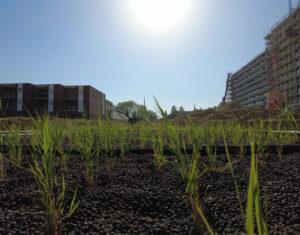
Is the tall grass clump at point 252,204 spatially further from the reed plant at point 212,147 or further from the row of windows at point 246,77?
the row of windows at point 246,77

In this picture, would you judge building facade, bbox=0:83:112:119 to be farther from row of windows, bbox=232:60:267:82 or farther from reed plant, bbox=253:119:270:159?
row of windows, bbox=232:60:267:82

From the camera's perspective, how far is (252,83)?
40.3 m

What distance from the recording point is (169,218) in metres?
0.70

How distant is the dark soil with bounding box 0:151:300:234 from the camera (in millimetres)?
637

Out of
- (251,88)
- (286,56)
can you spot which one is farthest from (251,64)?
(286,56)

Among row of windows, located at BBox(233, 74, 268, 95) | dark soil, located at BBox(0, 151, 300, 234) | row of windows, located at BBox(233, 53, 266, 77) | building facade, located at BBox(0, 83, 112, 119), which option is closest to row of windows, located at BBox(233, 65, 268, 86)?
row of windows, located at BBox(233, 74, 268, 95)

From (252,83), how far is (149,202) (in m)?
45.8

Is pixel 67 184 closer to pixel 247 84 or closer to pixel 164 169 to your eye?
pixel 164 169

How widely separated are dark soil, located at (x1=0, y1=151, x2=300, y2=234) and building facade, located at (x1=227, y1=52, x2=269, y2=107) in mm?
39013

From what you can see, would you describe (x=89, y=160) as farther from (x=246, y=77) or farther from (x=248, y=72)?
(x=246, y=77)

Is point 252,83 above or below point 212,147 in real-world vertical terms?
above

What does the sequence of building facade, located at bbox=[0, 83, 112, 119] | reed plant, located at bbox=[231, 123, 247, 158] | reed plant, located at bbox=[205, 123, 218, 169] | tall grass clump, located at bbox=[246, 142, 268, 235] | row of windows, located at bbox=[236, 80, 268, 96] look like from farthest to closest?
row of windows, located at bbox=[236, 80, 268, 96] < building facade, located at bbox=[0, 83, 112, 119] < reed plant, located at bbox=[231, 123, 247, 158] < reed plant, located at bbox=[205, 123, 218, 169] < tall grass clump, located at bbox=[246, 142, 268, 235]

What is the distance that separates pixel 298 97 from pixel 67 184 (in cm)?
3334

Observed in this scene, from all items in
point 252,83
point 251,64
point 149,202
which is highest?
point 251,64
